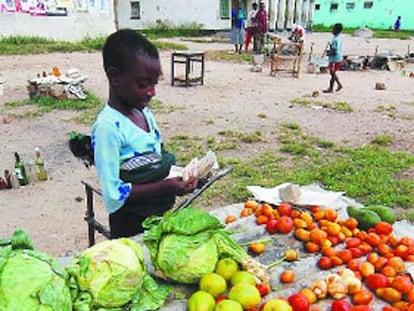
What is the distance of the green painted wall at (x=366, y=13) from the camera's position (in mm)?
37062

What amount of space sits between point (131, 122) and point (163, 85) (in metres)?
9.65

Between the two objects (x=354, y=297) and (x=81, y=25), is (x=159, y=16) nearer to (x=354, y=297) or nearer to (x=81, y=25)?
(x=81, y=25)

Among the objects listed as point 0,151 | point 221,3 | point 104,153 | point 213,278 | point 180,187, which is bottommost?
point 0,151

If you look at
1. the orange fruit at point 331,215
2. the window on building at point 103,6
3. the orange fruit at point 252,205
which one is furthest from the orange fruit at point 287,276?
the window on building at point 103,6

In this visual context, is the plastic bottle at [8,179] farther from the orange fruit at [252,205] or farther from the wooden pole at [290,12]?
the wooden pole at [290,12]

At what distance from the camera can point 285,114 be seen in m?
8.91

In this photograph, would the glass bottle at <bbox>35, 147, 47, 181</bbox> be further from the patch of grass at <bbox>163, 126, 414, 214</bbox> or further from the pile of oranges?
the pile of oranges

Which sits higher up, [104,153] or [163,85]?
[104,153]

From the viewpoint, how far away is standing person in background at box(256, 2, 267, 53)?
56.2 feet

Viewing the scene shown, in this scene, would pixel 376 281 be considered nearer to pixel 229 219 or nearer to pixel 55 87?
pixel 229 219

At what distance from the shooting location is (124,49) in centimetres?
196

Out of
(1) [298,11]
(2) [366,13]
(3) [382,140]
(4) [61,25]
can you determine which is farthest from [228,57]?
(2) [366,13]

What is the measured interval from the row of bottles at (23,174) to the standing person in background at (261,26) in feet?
44.7

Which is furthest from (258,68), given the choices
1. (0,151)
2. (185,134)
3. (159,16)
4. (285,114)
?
(159,16)
